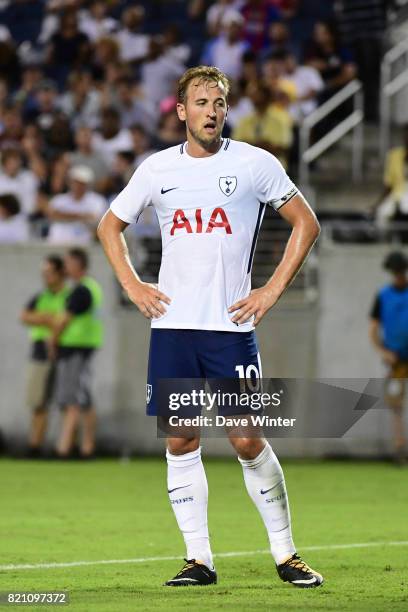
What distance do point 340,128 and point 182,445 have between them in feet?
41.7

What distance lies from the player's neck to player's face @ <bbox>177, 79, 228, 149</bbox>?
0.09 ft

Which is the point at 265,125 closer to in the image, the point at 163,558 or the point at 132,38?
the point at 132,38

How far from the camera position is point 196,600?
7.11m

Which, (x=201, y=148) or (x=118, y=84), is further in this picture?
(x=118, y=84)

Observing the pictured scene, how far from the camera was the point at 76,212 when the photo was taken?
18.3 metres

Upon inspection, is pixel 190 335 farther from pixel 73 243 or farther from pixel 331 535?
pixel 73 243

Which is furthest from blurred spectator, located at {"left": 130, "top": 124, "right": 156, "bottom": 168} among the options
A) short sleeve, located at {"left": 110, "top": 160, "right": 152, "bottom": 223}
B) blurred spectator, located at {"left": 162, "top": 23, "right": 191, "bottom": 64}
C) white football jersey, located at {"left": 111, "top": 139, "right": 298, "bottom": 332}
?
white football jersey, located at {"left": 111, "top": 139, "right": 298, "bottom": 332}

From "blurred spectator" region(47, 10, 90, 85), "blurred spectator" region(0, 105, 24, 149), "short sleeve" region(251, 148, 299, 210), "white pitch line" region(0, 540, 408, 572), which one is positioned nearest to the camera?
"short sleeve" region(251, 148, 299, 210)

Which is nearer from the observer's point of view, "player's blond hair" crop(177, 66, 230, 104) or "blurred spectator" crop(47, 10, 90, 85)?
"player's blond hair" crop(177, 66, 230, 104)

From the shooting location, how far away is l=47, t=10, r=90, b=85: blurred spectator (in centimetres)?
2231

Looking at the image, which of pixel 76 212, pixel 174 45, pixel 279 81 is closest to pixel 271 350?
pixel 76 212

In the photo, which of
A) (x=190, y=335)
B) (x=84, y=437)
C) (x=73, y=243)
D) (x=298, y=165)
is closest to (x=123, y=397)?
(x=84, y=437)

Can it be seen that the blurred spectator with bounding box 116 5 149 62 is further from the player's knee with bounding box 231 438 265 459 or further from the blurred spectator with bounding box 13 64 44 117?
the player's knee with bounding box 231 438 265 459

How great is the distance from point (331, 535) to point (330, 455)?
754 centimetres
